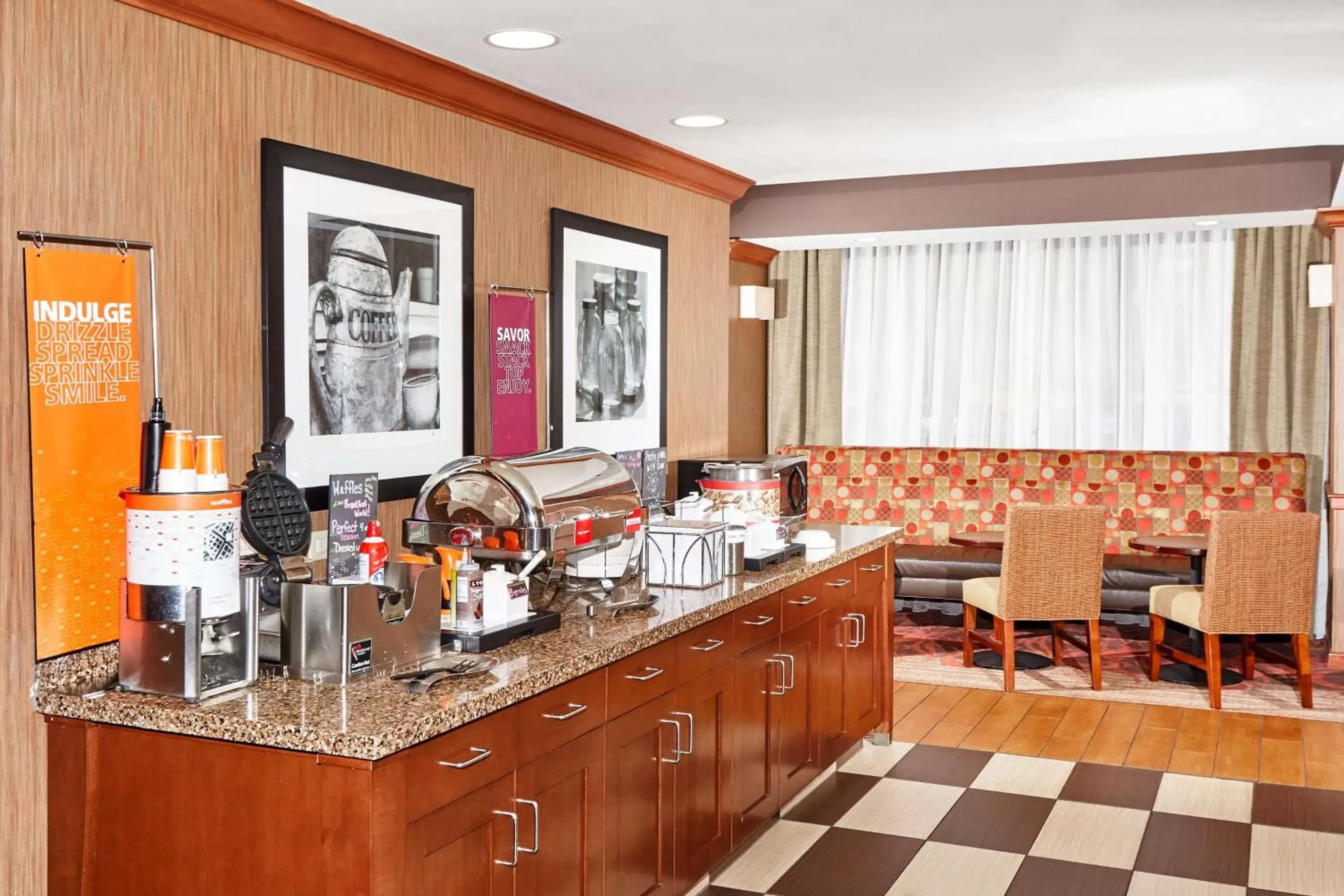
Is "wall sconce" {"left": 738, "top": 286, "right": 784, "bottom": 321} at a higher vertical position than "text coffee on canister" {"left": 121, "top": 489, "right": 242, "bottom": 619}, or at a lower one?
higher

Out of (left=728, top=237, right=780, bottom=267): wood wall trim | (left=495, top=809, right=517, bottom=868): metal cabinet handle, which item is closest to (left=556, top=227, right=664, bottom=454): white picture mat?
(left=495, top=809, right=517, bottom=868): metal cabinet handle

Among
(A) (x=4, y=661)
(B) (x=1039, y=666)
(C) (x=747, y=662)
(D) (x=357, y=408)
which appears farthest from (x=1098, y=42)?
(B) (x=1039, y=666)

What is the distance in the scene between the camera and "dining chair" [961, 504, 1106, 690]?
5672 millimetres

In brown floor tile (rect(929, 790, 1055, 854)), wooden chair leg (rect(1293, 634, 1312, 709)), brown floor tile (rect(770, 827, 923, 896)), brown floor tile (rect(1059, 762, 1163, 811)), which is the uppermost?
wooden chair leg (rect(1293, 634, 1312, 709))

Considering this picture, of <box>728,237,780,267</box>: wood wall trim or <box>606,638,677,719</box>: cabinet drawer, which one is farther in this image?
<box>728,237,780,267</box>: wood wall trim

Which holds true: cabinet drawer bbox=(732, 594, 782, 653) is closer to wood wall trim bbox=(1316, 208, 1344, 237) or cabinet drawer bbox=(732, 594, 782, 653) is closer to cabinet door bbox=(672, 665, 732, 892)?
cabinet door bbox=(672, 665, 732, 892)

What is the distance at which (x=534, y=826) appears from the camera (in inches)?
96.7

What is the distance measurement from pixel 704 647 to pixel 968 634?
337 centimetres

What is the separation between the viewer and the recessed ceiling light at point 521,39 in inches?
130

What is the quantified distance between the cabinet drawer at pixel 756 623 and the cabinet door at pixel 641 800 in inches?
16.5

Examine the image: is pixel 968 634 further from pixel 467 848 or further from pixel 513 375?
pixel 467 848

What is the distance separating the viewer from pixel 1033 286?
7945mm

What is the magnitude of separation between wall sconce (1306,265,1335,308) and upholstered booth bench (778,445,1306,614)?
0.96 meters

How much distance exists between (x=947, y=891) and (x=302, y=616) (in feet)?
6.78
